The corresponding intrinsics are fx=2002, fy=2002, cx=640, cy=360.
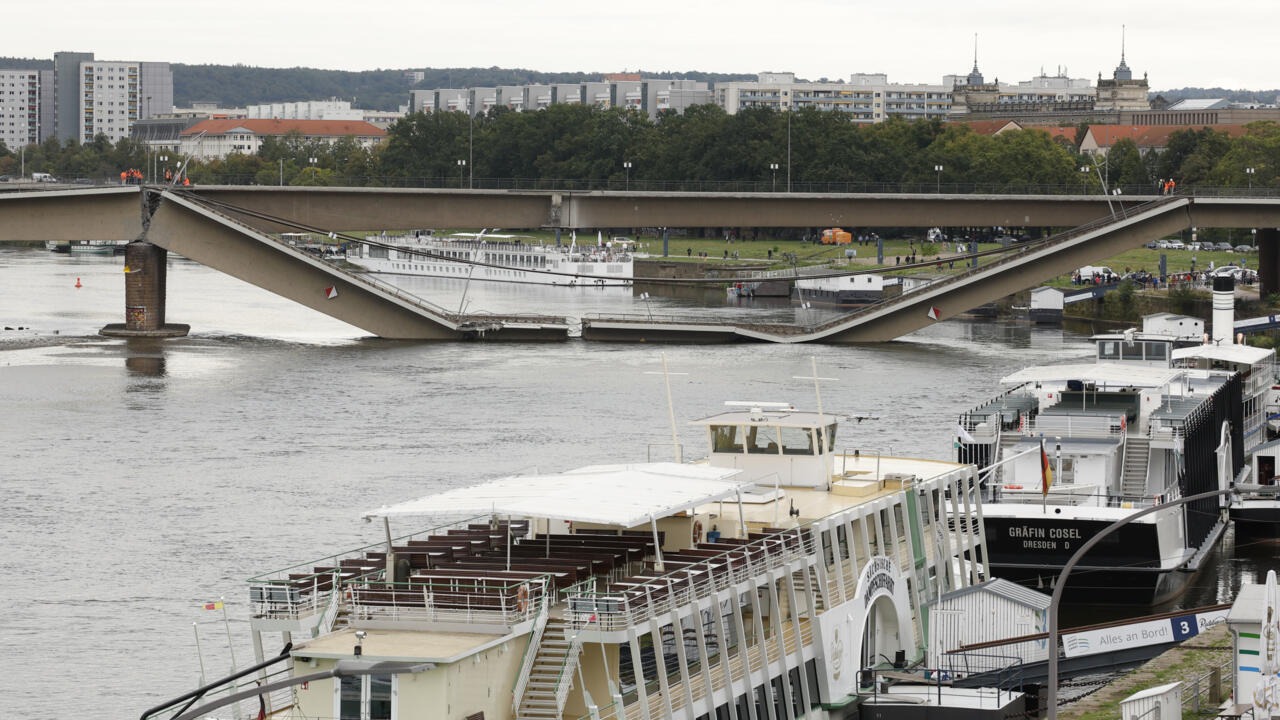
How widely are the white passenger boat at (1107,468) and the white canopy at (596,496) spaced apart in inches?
426

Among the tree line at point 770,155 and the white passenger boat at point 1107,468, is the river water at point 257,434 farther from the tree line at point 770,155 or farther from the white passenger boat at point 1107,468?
the tree line at point 770,155

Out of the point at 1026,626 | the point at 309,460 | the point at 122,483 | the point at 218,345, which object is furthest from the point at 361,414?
the point at 1026,626

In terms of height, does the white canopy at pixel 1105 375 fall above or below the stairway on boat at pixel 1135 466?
above

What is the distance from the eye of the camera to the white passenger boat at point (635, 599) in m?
20.7

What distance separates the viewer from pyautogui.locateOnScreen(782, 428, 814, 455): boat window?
102ft

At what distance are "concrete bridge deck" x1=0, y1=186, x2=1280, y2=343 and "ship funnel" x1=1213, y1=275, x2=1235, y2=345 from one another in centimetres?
3216

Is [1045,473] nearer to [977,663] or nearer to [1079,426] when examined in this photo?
[1079,426]

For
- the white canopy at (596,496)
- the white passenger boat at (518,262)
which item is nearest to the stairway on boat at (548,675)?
the white canopy at (596,496)

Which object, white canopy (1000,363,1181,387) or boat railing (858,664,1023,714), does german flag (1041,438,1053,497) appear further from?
boat railing (858,664,1023,714)

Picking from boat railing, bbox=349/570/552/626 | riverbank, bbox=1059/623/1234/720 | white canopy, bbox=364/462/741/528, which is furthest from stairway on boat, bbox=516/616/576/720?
riverbank, bbox=1059/623/1234/720

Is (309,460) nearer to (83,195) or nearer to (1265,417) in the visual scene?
(1265,417)

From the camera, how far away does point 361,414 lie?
64.2 m

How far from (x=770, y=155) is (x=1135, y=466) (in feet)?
407

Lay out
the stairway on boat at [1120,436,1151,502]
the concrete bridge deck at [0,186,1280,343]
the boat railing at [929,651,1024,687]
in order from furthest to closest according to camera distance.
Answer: the concrete bridge deck at [0,186,1280,343] < the stairway on boat at [1120,436,1151,502] < the boat railing at [929,651,1024,687]
